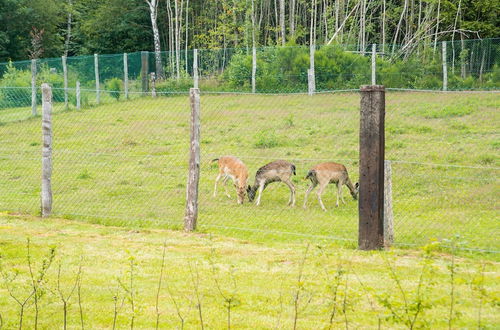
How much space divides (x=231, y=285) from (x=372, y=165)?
8.55ft

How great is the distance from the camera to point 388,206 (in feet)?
32.2

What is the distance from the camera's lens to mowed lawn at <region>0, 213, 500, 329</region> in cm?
606

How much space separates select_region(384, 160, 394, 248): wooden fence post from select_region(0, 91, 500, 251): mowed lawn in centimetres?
21

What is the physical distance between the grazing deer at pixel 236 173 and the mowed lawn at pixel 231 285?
4.03m

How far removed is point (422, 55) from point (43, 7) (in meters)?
29.0

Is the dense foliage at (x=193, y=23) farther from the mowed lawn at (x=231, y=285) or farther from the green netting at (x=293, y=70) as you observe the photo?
the mowed lawn at (x=231, y=285)

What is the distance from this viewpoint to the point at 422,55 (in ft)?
84.0

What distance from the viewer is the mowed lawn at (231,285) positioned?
6.06 meters

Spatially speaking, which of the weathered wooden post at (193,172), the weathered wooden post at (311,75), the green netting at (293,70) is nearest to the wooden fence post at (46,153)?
the weathered wooden post at (193,172)

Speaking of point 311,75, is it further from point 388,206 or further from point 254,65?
point 388,206

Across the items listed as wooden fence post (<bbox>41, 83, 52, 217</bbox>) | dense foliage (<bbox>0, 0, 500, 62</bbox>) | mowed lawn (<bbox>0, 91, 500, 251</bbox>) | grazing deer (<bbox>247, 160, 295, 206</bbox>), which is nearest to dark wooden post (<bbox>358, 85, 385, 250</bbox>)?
mowed lawn (<bbox>0, 91, 500, 251</bbox>)

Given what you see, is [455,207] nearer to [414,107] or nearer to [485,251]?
[485,251]

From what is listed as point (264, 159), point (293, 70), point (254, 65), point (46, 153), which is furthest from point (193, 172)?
point (293, 70)

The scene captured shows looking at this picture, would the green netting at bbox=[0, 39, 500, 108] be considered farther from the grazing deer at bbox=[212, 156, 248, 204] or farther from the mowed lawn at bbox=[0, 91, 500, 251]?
the grazing deer at bbox=[212, 156, 248, 204]
